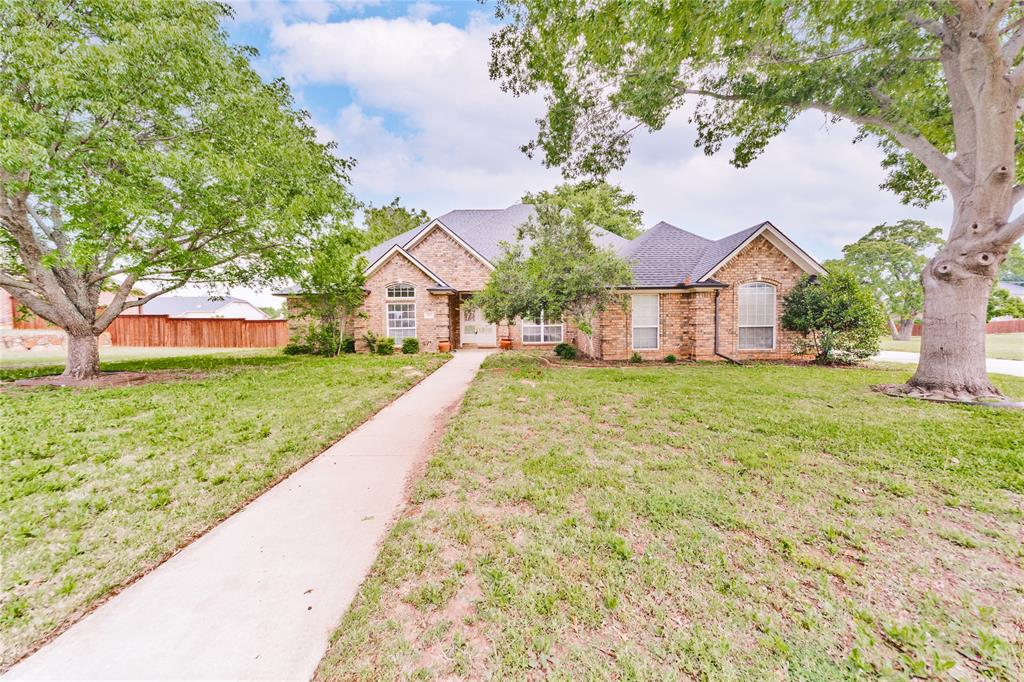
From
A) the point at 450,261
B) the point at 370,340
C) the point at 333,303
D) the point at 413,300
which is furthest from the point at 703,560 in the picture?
the point at 450,261

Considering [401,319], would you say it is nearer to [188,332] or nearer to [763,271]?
[763,271]

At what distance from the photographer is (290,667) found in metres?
1.88

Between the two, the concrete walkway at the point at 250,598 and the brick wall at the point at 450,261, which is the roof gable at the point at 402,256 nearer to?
the brick wall at the point at 450,261

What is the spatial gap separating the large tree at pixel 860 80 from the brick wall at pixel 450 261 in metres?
9.00

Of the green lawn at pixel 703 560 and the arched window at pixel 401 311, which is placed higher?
the arched window at pixel 401 311

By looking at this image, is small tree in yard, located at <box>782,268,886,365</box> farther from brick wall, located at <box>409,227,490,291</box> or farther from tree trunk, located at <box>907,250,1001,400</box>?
brick wall, located at <box>409,227,490,291</box>

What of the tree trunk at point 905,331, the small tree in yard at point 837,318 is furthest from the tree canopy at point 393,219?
the tree trunk at point 905,331

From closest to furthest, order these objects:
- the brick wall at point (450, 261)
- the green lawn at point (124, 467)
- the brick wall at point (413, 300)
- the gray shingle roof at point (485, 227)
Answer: the green lawn at point (124, 467) → the brick wall at point (413, 300) → the brick wall at point (450, 261) → the gray shingle roof at point (485, 227)

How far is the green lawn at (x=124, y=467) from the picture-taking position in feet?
8.26

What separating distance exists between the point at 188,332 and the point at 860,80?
3340 cm

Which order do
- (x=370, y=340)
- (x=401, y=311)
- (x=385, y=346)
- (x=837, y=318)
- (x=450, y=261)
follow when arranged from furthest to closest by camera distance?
1. (x=450, y=261)
2. (x=401, y=311)
3. (x=370, y=340)
4. (x=385, y=346)
5. (x=837, y=318)

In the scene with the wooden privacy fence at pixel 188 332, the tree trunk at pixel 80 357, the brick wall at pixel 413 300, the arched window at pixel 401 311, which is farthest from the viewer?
the wooden privacy fence at pixel 188 332

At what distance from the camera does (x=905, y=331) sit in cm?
3103

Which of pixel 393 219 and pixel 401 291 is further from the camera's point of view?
pixel 393 219
